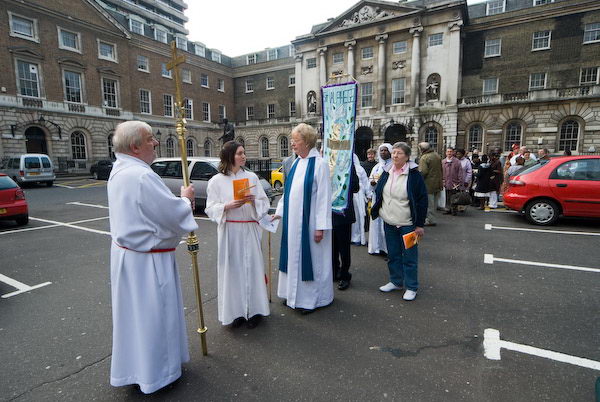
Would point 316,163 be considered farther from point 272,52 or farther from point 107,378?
point 272,52

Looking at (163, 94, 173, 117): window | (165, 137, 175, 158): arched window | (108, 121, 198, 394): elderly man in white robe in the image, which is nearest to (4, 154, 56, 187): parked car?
A: (165, 137, 175, 158): arched window

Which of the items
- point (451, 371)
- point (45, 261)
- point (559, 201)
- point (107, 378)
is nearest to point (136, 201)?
point (107, 378)

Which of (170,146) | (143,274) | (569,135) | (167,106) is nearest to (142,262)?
(143,274)

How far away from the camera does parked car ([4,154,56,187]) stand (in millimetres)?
18203

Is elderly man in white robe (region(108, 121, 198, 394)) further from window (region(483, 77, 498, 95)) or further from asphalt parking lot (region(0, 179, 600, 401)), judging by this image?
window (region(483, 77, 498, 95))

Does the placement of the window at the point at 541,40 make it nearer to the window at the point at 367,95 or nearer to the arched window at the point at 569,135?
the arched window at the point at 569,135

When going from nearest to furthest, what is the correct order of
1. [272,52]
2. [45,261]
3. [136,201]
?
1. [136,201]
2. [45,261]
3. [272,52]

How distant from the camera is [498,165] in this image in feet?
32.9

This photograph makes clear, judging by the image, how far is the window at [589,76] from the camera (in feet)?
82.7

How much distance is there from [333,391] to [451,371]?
3.30 ft

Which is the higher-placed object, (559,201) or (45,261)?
(559,201)

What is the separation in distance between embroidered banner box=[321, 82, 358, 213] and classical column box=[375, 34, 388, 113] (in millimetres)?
27987

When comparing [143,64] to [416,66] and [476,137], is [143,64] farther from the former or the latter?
[476,137]

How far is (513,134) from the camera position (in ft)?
88.1
